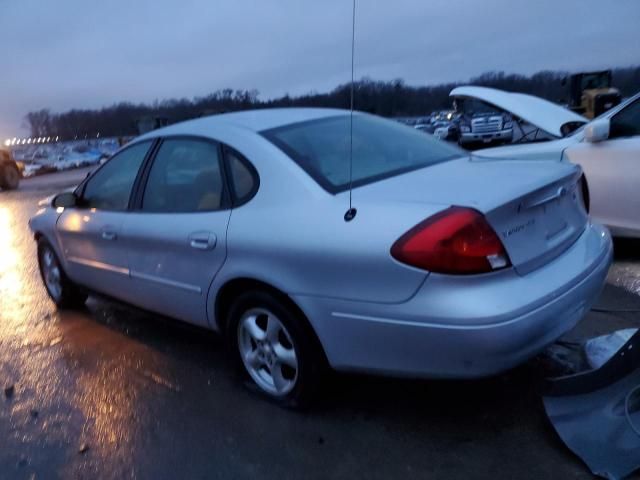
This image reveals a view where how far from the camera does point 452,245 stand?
2570mm

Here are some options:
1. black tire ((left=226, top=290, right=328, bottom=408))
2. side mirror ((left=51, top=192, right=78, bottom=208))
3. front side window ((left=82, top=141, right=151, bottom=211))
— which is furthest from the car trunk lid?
side mirror ((left=51, top=192, right=78, bottom=208))

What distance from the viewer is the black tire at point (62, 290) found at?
17.4 ft

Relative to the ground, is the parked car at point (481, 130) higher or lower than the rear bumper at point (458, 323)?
lower

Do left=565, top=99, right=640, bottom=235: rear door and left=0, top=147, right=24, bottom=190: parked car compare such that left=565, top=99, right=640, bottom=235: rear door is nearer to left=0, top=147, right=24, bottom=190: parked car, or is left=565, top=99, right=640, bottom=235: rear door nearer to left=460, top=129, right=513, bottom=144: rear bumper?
left=0, top=147, right=24, bottom=190: parked car

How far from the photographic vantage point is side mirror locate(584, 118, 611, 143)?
18.0 feet

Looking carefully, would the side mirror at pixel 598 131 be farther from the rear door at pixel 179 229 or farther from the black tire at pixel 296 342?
the black tire at pixel 296 342

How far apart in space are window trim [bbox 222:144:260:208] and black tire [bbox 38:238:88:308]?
2.30m

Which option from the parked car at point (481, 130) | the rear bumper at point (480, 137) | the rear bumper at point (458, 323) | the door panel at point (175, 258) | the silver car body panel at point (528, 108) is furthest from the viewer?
the rear bumper at point (480, 137)

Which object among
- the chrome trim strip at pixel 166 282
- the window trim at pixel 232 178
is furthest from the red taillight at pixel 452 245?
the chrome trim strip at pixel 166 282

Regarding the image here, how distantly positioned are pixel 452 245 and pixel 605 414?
99cm

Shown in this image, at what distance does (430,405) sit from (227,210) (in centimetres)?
148

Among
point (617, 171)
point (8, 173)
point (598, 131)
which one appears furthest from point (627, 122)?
point (8, 173)

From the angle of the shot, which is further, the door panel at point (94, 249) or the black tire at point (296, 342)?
the door panel at point (94, 249)

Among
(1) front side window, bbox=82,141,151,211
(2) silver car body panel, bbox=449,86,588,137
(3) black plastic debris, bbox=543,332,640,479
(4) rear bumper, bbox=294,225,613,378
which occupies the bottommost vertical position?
(3) black plastic debris, bbox=543,332,640,479
